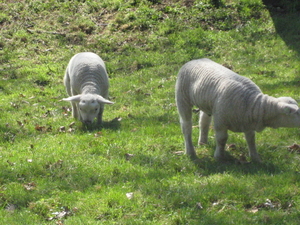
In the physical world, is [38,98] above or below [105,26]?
below

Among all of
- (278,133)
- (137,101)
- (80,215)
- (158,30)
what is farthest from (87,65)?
(158,30)

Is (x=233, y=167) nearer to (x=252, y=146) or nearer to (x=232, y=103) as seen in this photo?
(x=252, y=146)

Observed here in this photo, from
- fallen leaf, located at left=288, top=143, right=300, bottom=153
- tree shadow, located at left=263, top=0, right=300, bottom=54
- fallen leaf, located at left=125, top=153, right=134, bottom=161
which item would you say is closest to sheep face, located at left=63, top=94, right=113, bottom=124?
fallen leaf, located at left=125, top=153, right=134, bottom=161

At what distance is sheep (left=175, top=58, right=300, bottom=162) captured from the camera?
6.18m

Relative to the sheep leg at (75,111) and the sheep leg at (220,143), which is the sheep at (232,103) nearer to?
the sheep leg at (220,143)

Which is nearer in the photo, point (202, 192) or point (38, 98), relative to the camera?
point (202, 192)

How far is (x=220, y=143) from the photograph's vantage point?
6695 millimetres

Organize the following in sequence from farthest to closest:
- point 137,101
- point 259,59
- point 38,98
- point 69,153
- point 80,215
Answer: point 259,59 → point 38,98 → point 137,101 → point 69,153 → point 80,215

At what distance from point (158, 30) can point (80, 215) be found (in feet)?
35.0

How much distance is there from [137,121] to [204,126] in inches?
74.2

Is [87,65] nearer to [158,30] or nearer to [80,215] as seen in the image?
[80,215]

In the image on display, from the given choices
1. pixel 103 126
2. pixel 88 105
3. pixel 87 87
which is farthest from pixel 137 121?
pixel 87 87

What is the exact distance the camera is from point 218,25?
14.9 meters

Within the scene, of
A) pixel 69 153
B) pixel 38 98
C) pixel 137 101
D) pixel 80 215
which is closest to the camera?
pixel 80 215
